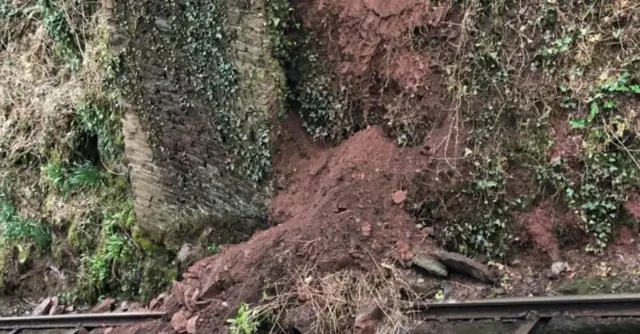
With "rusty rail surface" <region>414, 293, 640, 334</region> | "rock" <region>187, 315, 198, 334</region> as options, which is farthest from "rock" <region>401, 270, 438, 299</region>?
"rock" <region>187, 315, 198, 334</region>

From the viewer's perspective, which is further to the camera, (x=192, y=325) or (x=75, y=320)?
(x=75, y=320)

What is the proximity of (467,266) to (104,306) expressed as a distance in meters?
4.10

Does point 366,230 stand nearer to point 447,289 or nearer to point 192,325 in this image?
point 447,289

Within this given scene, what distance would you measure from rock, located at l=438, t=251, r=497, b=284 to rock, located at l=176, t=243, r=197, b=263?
8.95ft

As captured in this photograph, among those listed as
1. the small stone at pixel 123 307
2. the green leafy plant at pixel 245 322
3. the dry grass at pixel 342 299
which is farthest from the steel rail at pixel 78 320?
the dry grass at pixel 342 299

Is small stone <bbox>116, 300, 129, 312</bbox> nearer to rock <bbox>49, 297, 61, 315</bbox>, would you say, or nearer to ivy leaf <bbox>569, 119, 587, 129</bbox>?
rock <bbox>49, 297, 61, 315</bbox>

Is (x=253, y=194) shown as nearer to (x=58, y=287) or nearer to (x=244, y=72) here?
(x=244, y=72)

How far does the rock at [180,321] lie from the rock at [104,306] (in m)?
2.08

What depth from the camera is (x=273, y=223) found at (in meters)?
6.30

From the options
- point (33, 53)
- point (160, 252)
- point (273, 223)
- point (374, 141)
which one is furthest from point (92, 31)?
point (374, 141)

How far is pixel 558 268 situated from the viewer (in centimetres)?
492

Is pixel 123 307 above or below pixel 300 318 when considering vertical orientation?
below

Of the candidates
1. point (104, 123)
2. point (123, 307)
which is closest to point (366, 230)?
point (123, 307)

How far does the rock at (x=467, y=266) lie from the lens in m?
5.01
